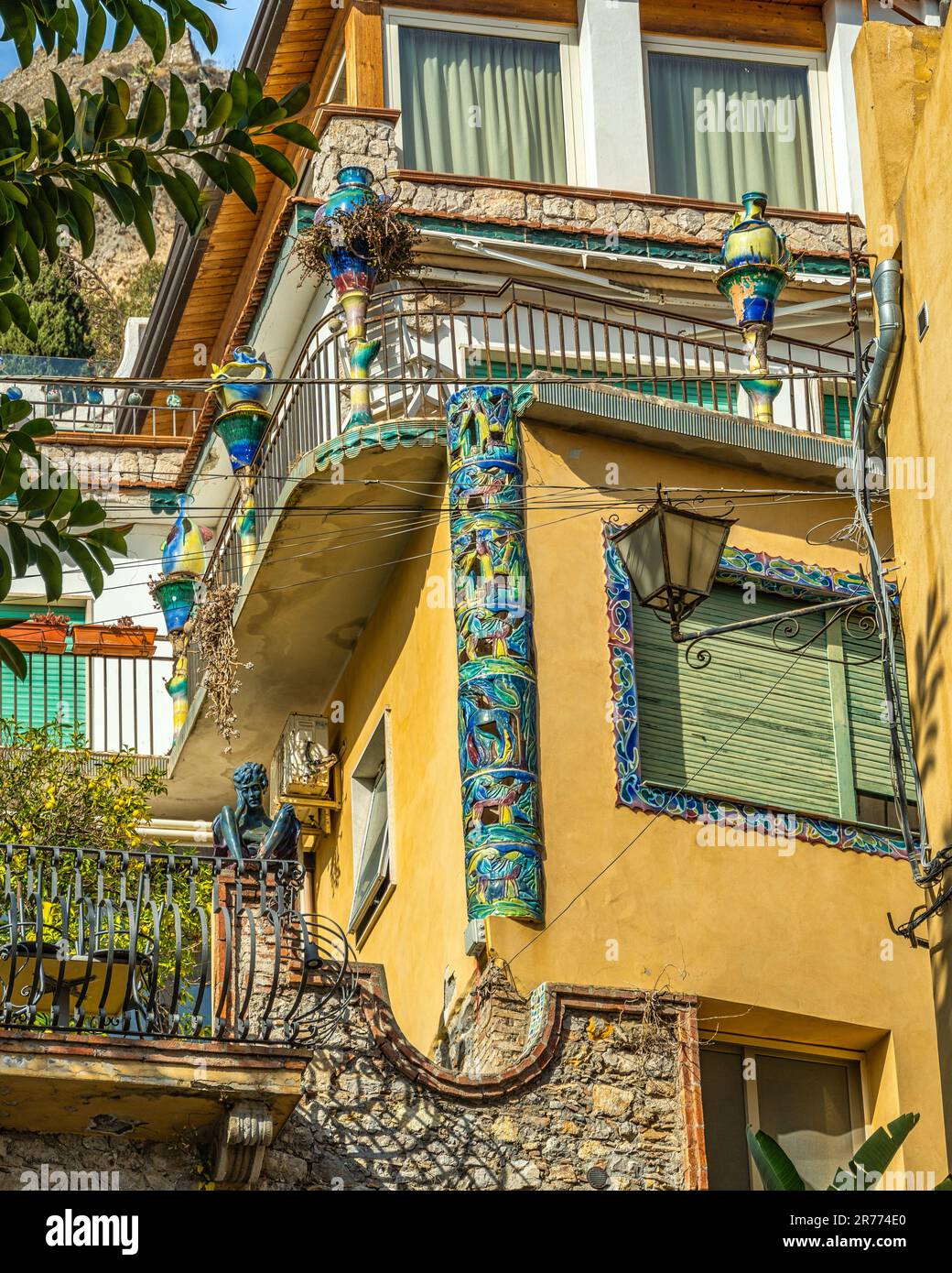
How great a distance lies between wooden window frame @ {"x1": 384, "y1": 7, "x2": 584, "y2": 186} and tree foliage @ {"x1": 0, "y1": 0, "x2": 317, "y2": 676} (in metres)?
11.1

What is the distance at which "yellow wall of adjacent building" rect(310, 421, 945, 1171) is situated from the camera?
1356 cm

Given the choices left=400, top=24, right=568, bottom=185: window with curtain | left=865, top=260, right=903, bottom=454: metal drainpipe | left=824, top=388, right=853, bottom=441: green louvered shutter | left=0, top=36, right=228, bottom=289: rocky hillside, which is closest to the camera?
left=865, top=260, right=903, bottom=454: metal drainpipe

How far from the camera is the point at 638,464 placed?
1521 cm

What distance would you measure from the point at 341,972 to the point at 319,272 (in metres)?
5.82

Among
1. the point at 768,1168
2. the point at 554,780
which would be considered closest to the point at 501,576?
the point at 554,780

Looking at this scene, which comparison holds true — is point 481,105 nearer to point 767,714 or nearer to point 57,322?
point 767,714

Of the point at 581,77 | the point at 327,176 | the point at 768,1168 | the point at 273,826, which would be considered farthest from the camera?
the point at 581,77

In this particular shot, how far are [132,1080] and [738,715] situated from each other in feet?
16.8

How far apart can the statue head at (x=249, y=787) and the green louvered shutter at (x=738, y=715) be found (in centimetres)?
235

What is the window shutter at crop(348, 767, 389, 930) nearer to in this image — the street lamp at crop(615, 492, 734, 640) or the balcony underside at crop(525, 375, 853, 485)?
the balcony underside at crop(525, 375, 853, 485)

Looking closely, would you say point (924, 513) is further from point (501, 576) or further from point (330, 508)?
point (330, 508)

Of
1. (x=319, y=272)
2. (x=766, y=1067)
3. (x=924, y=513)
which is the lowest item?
(x=766, y=1067)

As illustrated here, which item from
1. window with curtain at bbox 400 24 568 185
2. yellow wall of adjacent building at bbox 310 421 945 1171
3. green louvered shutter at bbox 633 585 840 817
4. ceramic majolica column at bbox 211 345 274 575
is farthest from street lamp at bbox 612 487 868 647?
window with curtain at bbox 400 24 568 185
